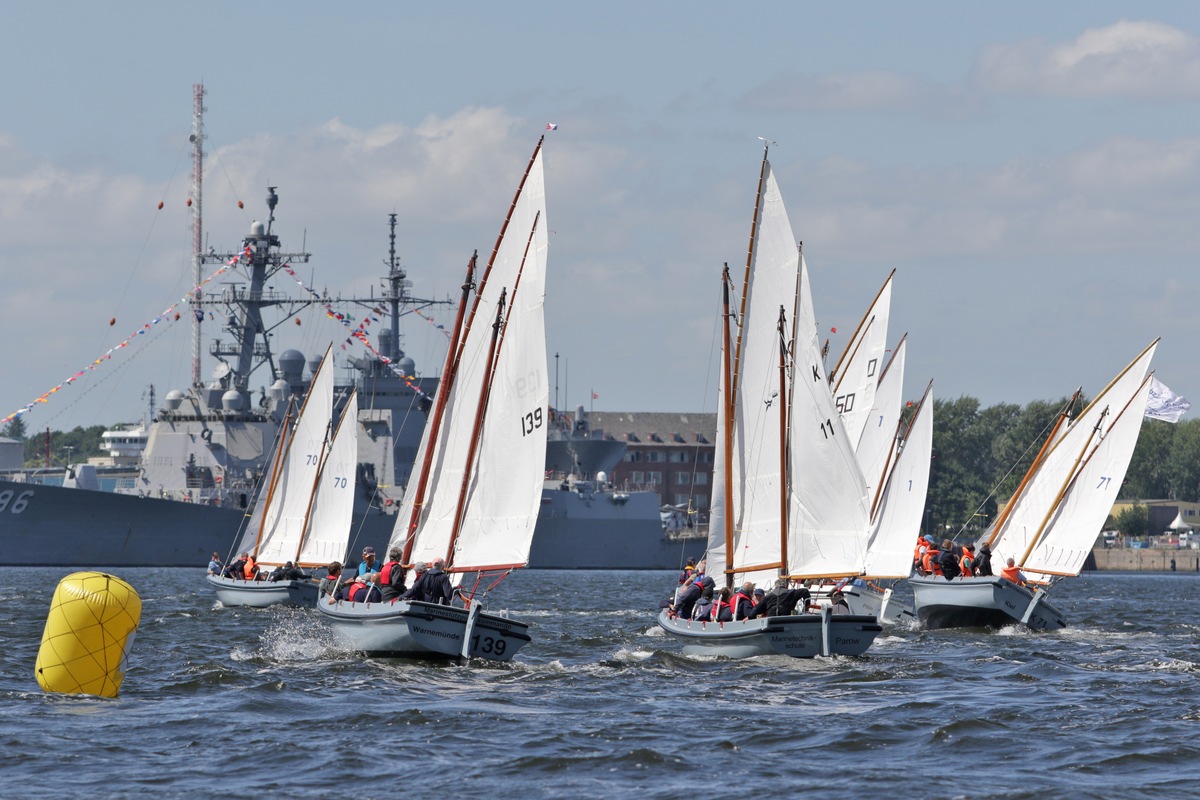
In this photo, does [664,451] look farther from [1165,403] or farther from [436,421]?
[436,421]

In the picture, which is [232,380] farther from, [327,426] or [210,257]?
[327,426]

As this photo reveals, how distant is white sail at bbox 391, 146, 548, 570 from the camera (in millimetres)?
32469

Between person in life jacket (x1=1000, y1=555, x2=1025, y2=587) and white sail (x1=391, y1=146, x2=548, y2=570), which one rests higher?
white sail (x1=391, y1=146, x2=548, y2=570)

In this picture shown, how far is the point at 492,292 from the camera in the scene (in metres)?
33.5

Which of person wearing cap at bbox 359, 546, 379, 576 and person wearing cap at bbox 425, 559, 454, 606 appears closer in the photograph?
person wearing cap at bbox 425, 559, 454, 606

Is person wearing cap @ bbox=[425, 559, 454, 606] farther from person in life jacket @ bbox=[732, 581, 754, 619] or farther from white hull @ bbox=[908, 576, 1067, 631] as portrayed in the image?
white hull @ bbox=[908, 576, 1067, 631]

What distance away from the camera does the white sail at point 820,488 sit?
32.8 meters

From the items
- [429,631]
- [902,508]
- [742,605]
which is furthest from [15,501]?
[742,605]

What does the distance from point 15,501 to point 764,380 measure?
6034 centimetres

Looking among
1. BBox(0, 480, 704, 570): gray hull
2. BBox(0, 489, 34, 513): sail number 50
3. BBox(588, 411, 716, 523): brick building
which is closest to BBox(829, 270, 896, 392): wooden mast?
BBox(0, 480, 704, 570): gray hull

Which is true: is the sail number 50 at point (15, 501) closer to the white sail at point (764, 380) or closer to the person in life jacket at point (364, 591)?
the person in life jacket at point (364, 591)

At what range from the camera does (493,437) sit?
3297 cm

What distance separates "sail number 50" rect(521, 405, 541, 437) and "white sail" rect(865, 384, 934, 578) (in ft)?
53.3

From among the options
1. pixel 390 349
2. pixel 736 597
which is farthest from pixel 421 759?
pixel 390 349
